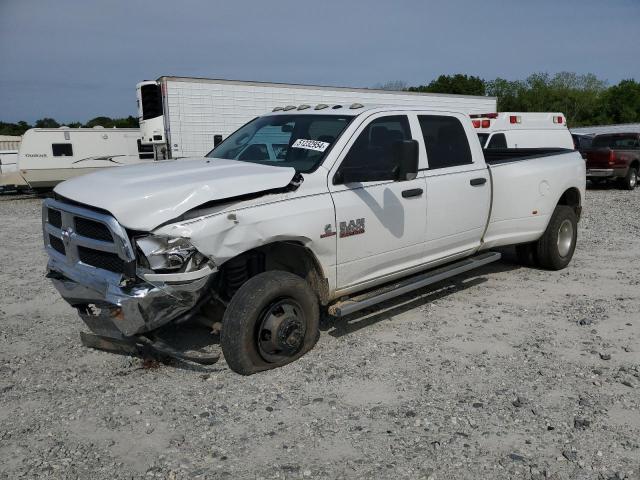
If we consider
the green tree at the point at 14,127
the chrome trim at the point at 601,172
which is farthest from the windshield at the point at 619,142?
the green tree at the point at 14,127

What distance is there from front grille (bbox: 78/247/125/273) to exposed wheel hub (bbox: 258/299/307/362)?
1.05 meters

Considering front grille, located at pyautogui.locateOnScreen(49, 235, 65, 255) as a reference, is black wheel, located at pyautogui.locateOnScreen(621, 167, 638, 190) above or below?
below

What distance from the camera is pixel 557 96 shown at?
65062 mm

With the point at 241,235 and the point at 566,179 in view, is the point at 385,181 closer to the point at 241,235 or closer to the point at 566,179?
the point at 241,235

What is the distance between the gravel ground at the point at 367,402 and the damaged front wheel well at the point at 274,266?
598mm

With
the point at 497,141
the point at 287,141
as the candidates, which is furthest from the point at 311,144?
the point at 497,141

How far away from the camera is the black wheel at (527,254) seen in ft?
22.9

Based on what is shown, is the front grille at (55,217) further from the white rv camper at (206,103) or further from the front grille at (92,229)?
the white rv camper at (206,103)

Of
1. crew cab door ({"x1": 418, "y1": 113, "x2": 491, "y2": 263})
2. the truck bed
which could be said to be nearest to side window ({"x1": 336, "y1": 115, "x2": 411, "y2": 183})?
crew cab door ({"x1": 418, "y1": 113, "x2": 491, "y2": 263})

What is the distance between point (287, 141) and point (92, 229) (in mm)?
1800

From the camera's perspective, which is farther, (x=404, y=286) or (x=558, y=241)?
(x=558, y=241)

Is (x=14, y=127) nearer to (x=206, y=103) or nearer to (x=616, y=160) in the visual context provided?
(x=206, y=103)

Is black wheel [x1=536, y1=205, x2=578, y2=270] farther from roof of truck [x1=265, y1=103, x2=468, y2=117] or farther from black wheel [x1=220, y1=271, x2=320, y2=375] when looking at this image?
black wheel [x1=220, y1=271, x2=320, y2=375]

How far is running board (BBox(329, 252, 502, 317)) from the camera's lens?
445cm
